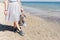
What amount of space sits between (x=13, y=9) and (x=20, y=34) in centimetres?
100

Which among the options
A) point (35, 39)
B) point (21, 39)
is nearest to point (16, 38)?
point (21, 39)

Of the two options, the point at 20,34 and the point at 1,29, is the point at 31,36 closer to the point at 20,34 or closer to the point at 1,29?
the point at 20,34

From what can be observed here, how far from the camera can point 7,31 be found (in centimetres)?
865

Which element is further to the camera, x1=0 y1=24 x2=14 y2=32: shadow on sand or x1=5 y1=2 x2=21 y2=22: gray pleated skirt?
x1=0 y1=24 x2=14 y2=32: shadow on sand

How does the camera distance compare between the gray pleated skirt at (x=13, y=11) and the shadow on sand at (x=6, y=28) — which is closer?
the gray pleated skirt at (x=13, y=11)

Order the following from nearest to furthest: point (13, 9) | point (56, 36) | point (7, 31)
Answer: point (13, 9), point (7, 31), point (56, 36)

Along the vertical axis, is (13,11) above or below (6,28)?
above

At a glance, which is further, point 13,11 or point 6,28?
point 6,28

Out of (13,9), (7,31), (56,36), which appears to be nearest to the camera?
(13,9)

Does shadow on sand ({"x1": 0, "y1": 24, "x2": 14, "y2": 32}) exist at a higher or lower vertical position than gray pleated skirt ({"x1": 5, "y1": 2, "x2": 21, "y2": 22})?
lower

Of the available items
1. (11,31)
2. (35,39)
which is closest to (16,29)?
(11,31)

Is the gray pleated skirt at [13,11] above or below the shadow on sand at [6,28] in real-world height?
above

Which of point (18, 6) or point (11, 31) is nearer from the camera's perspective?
point (18, 6)

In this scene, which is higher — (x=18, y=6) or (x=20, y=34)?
(x=18, y=6)
